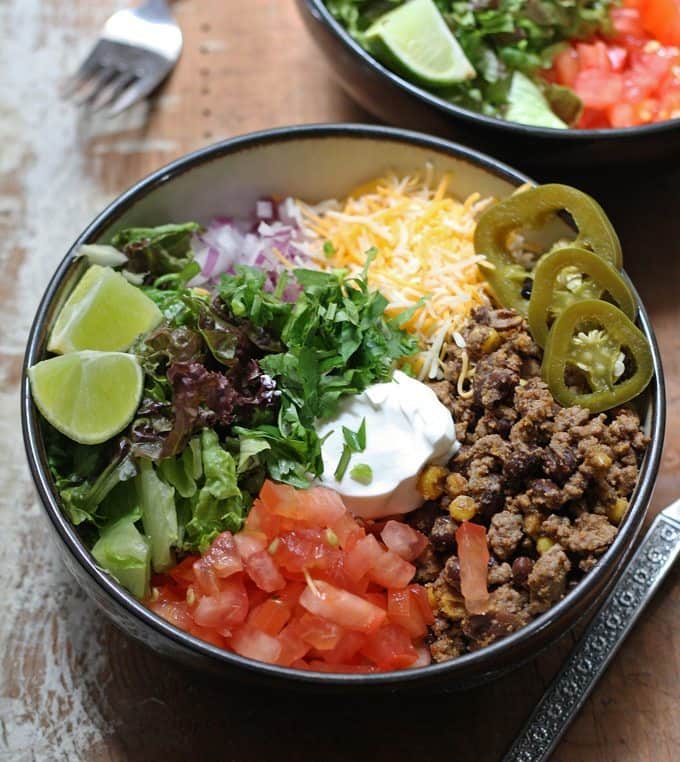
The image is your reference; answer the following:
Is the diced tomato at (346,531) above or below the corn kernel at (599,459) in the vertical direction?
below

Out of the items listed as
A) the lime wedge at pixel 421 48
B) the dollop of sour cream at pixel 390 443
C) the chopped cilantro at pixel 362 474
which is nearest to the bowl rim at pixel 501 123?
the lime wedge at pixel 421 48

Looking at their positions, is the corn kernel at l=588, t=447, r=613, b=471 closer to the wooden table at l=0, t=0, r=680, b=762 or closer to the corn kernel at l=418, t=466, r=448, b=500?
the corn kernel at l=418, t=466, r=448, b=500

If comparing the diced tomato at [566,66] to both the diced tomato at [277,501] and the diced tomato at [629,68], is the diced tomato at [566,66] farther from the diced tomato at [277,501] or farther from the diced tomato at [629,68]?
the diced tomato at [277,501]

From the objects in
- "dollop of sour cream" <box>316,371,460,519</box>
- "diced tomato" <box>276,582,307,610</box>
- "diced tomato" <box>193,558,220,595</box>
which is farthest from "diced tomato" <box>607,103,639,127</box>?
"diced tomato" <box>193,558,220,595</box>

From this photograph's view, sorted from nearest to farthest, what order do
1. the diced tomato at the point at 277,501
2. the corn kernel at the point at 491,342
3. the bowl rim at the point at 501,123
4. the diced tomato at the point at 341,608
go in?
the diced tomato at the point at 341,608 < the diced tomato at the point at 277,501 < the corn kernel at the point at 491,342 < the bowl rim at the point at 501,123

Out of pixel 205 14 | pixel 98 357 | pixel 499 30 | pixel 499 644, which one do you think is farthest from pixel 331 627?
pixel 205 14

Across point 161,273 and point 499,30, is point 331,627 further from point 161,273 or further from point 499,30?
point 499,30

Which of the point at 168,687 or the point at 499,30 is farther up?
the point at 499,30
